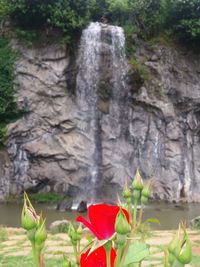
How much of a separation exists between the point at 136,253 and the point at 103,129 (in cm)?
1190

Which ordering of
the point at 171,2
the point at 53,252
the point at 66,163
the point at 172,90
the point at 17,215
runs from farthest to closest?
1. the point at 171,2
2. the point at 172,90
3. the point at 66,163
4. the point at 17,215
5. the point at 53,252

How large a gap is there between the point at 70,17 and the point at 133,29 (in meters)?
2.05

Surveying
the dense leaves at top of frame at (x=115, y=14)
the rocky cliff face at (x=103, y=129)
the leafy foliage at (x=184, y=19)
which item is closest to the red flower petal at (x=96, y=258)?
the rocky cliff face at (x=103, y=129)

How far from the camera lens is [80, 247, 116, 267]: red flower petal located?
2.54 feet

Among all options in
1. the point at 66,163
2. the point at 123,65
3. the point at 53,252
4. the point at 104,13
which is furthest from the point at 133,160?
the point at 53,252

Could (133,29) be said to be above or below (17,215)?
above

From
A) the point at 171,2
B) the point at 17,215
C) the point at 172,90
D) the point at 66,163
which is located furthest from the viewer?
the point at 171,2

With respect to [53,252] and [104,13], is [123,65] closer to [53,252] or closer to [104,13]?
[104,13]

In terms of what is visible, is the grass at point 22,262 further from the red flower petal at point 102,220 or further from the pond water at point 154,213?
the pond water at point 154,213

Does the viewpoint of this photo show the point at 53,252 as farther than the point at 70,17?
No

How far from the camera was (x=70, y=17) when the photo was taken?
12969 millimetres

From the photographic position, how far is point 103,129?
12656 millimetres

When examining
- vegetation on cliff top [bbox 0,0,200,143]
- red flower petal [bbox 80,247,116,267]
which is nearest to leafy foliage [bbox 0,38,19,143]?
vegetation on cliff top [bbox 0,0,200,143]

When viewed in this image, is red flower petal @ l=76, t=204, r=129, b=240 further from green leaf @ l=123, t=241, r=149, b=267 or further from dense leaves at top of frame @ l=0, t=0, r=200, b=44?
dense leaves at top of frame @ l=0, t=0, r=200, b=44
